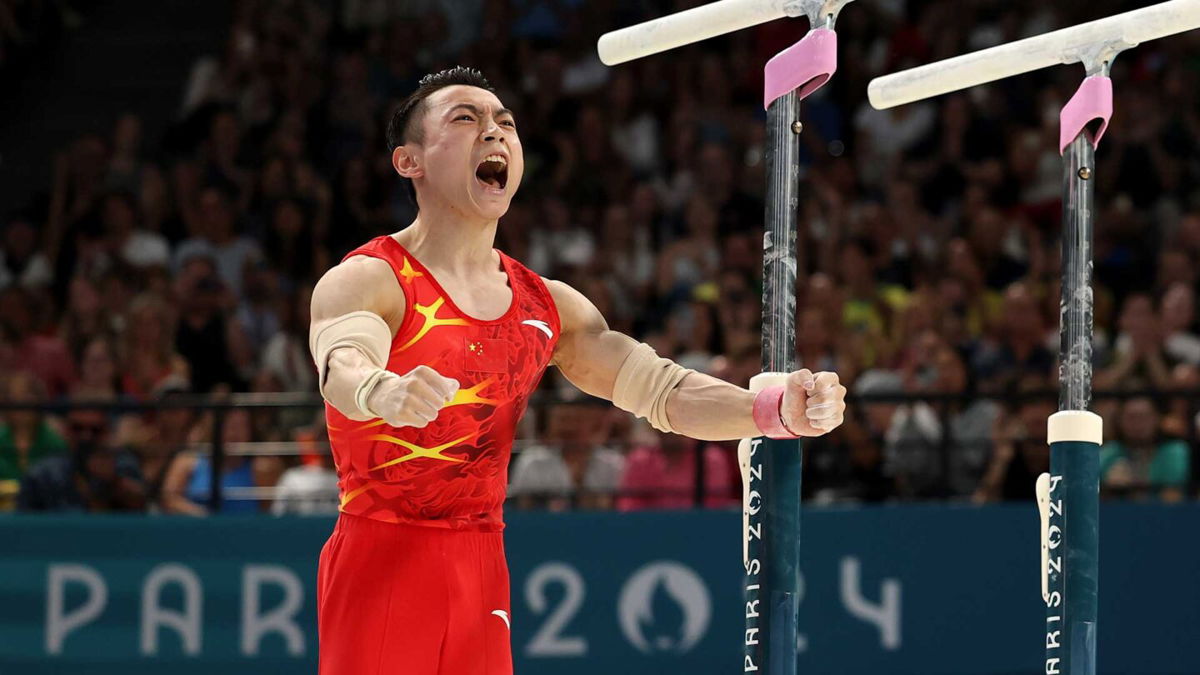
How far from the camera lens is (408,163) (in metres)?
4.27

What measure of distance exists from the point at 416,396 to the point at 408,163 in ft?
3.61

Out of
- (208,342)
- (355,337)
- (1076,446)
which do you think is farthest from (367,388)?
(208,342)

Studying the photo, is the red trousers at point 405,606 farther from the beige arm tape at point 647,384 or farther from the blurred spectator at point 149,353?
the blurred spectator at point 149,353

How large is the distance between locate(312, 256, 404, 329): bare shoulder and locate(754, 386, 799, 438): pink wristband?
835mm

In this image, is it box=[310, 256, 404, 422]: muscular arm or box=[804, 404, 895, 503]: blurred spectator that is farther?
box=[804, 404, 895, 503]: blurred spectator

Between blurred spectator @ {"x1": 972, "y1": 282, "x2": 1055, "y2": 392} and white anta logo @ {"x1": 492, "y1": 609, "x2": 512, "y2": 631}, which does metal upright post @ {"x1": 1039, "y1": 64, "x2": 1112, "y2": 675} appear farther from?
blurred spectator @ {"x1": 972, "y1": 282, "x2": 1055, "y2": 392}

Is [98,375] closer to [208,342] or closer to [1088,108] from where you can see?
[208,342]

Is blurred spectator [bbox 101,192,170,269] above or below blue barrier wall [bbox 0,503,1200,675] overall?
above

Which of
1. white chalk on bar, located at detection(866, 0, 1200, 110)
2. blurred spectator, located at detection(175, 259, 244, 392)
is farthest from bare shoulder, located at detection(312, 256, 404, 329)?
blurred spectator, located at detection(175, 259, 244, 392)

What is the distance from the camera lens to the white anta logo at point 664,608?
8203mm

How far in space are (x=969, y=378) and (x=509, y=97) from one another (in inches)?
166

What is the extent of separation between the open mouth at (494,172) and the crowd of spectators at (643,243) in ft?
13.1

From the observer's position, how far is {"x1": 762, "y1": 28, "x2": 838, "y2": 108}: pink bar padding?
3855 millimetres

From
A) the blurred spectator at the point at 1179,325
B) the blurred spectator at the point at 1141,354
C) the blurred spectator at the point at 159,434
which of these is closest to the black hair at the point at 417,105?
the blurred spectator at the point at 159,434
